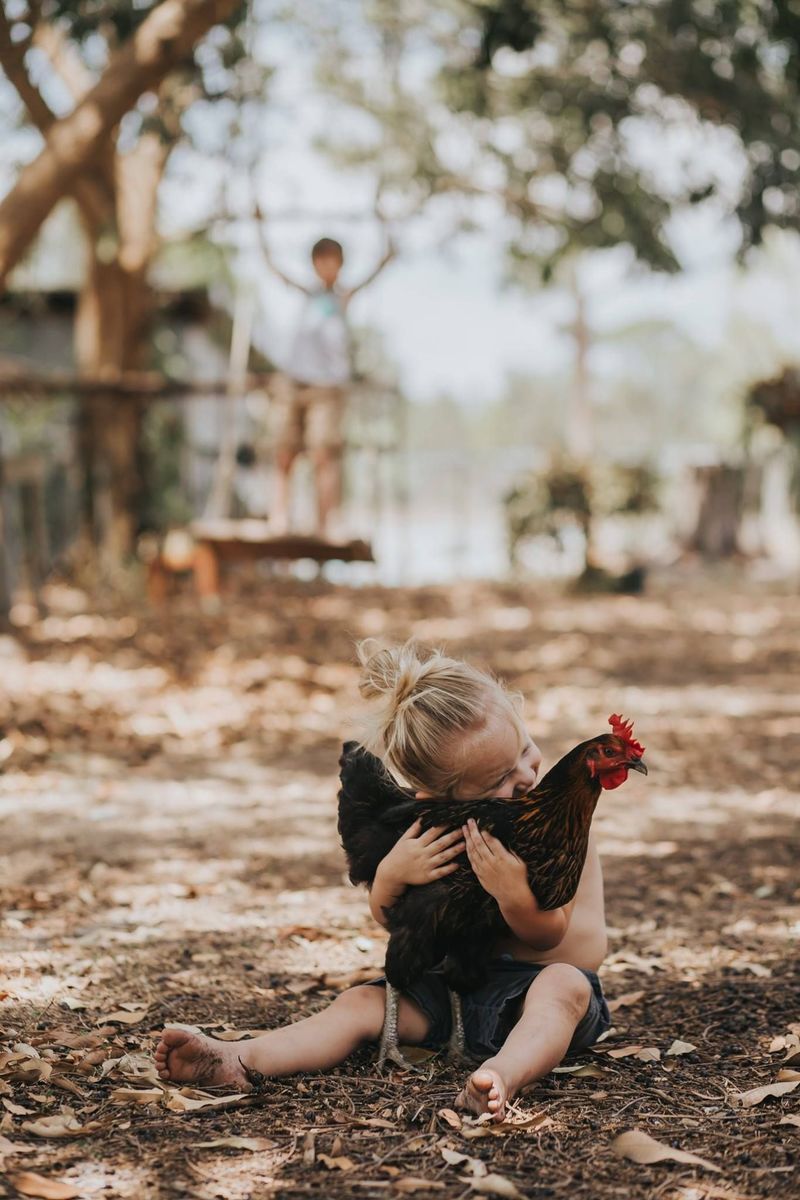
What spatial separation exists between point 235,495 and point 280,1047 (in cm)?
1421

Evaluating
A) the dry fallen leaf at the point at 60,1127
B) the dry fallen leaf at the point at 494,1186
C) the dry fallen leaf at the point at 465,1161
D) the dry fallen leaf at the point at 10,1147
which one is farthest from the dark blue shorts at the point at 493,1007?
the dry fallen leaf at the point at 10,1147

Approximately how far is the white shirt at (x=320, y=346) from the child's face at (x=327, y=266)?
0.19m

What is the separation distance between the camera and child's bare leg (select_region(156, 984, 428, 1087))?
254cm

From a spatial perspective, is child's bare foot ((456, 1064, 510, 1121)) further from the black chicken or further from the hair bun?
the hair bun

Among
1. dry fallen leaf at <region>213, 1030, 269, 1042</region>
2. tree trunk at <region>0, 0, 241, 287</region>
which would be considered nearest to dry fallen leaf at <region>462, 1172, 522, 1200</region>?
dry fallen leaf at <region>213, 1030, 269, 1042</region>

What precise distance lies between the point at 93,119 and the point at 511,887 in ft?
→ 16.3

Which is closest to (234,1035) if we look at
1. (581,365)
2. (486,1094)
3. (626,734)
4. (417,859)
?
(417,859)

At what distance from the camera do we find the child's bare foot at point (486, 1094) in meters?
2.37

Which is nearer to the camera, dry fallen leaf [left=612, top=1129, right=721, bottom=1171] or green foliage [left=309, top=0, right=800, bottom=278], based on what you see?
dry fallen leaf [left=612, top=1129, right=721, bottom=1171]

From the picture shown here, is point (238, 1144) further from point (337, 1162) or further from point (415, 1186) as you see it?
point (415, 1186)

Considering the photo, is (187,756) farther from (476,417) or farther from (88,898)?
(476,417)

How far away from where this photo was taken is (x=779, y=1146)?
2.32 m

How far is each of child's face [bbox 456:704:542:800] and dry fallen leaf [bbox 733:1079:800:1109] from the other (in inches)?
29.2

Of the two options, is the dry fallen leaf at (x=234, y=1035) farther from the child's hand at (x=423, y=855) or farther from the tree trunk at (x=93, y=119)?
the tree trunk at (x=93, y=119)
